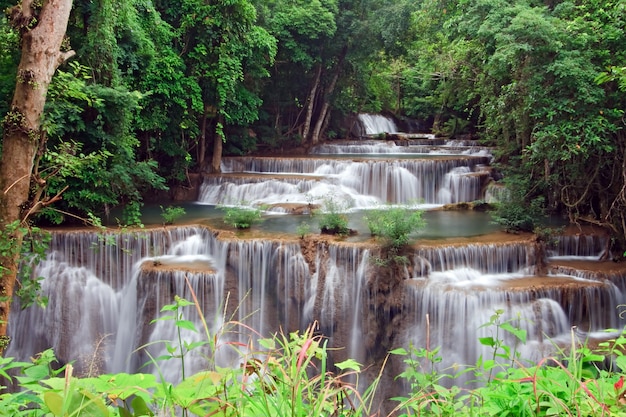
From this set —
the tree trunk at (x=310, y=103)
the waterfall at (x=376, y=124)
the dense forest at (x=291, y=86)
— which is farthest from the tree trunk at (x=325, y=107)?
the waterfall at (x=376, y=124)

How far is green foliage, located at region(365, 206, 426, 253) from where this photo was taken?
29.6 feet

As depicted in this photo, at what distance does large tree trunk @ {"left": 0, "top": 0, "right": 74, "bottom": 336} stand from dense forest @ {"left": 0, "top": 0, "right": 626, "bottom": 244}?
129 millimetres

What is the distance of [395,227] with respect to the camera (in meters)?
9.02

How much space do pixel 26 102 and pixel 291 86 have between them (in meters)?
16.6

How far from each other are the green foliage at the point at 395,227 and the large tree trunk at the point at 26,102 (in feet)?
19.3

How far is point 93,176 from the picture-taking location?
35.4ft

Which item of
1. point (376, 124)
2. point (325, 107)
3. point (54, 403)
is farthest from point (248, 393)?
point (376, 124)

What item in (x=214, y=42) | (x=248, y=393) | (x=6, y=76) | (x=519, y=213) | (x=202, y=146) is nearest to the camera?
(x=248, y=393)

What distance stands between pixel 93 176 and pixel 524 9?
9.66 metres

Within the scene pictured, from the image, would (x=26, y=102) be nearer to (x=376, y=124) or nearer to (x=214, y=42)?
(x=214, y=42)

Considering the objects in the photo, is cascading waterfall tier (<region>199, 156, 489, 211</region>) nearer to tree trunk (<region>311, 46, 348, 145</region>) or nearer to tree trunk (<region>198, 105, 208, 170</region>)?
tree trunk (<region>198, 105, 208, 170</region>)

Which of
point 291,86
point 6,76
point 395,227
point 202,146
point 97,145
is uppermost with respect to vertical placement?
point 291,86

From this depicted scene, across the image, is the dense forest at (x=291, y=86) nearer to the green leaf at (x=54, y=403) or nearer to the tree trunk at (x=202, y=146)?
the tree trunk at (x=202, y=146)

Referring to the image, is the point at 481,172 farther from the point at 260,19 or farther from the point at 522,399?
the point at 522,399
